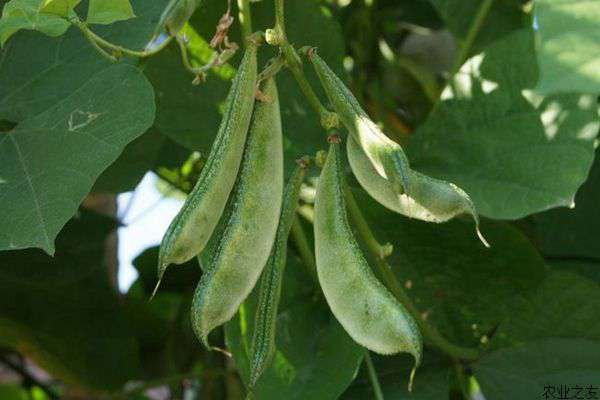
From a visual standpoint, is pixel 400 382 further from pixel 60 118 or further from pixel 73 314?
pixel 73 314

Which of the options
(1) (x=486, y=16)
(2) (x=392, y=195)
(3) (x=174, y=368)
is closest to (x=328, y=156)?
(2) (x=392, y=195)

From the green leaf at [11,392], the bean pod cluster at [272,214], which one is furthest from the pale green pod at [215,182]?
the green leaf at [11,392]

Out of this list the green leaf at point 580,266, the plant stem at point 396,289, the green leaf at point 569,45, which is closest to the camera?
the green leaf at point 569,45

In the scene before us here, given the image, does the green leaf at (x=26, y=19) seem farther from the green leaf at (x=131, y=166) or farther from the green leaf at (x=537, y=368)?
the green leaf at (x=537, y=368)

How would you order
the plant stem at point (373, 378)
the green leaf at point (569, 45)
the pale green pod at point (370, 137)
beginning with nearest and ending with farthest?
the green leaf at point (569, 45)
the pale green pod at point (370, 137)
the plant stem at point (373, 378)

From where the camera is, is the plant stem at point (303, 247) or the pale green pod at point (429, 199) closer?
the pale green pod at point (429, 199)

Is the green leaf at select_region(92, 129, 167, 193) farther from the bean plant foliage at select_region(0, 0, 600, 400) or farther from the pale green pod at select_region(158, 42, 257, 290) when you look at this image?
the pale green pod at select_region(158, 42, 257, 290)
